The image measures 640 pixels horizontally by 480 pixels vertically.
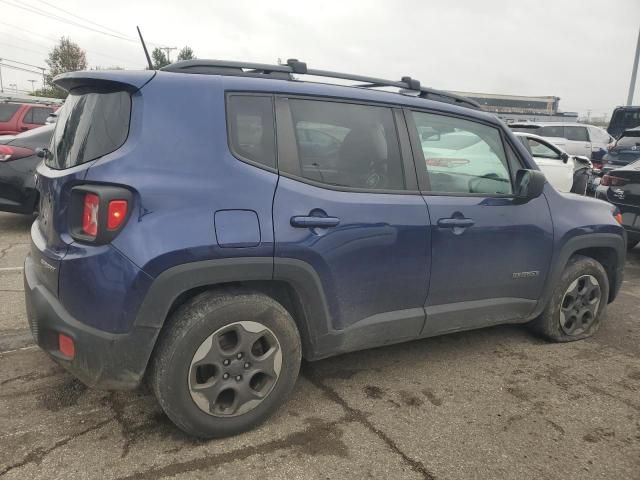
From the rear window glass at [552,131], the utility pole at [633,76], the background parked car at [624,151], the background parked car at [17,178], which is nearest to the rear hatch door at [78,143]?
the background parked car at [17,178]

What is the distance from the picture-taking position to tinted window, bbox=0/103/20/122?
1229 centimetres

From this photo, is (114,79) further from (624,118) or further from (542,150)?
(624,118)

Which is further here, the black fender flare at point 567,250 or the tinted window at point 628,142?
the tinted window at point 628,142

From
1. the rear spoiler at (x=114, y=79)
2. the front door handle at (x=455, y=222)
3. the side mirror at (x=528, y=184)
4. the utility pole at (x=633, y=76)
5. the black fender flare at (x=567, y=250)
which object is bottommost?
the black fender flare at (x=567, y=250)

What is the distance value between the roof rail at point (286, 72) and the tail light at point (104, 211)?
0.74 m

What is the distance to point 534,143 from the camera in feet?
31.3

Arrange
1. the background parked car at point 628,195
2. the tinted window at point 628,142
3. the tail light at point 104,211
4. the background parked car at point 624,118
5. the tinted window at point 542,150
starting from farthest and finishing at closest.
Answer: the background parked car at point 624,118, the tinted window at point 628,142, the tinted window at point 542,150, the background parked car at point 628,195, the tail light at point 104,211

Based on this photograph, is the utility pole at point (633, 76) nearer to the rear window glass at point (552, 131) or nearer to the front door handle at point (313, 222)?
the rear window glass at point (552, 131)

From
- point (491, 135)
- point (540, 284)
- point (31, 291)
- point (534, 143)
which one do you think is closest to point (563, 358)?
point (540, 284)

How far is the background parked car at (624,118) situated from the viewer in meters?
17.6

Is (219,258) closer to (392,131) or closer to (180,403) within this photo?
(180,403)

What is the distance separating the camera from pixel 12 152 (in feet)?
21.7

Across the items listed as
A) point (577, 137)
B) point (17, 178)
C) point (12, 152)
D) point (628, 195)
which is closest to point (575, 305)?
point (628, 195)

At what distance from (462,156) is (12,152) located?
5.88m
